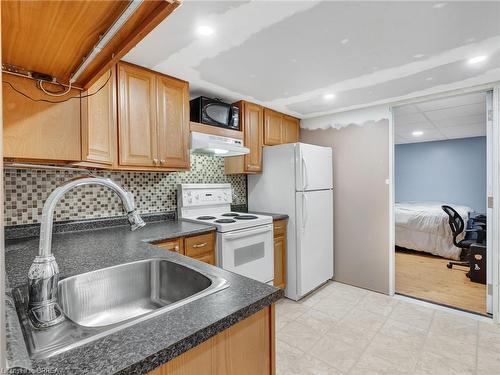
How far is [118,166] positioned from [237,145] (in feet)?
3.54

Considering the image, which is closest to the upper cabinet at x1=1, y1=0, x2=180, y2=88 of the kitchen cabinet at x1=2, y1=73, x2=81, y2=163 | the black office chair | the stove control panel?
the kitchen cabinet at x1=2, y1=73, x2=81, y2=163

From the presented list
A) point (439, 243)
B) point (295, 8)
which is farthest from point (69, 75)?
point (439, 243)

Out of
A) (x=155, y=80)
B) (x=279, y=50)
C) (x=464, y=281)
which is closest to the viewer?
(x=279, y=50)

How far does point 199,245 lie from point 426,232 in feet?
12.7

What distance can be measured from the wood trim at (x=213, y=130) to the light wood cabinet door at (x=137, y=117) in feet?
1.24

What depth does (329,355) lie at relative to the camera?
1958 millimetres

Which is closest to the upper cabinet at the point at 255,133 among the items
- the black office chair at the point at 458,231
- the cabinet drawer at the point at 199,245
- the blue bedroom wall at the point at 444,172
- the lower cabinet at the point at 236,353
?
the cabinet drawer at the point at 199,245

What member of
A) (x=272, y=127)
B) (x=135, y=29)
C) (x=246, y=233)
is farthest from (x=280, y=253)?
(x=135, y=29)

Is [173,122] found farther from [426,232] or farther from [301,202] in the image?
[426,232]

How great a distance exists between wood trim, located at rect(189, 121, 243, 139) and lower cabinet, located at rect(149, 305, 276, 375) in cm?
190

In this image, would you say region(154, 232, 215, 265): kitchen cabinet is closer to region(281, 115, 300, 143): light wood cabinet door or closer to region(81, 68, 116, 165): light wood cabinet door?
region(81, 68, 116, 165): light wood cabinet door

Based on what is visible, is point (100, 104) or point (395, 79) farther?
point (395, 79)

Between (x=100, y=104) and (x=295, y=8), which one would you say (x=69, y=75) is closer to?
(x=100, y=104)

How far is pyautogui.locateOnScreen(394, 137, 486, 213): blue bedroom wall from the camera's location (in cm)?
581
